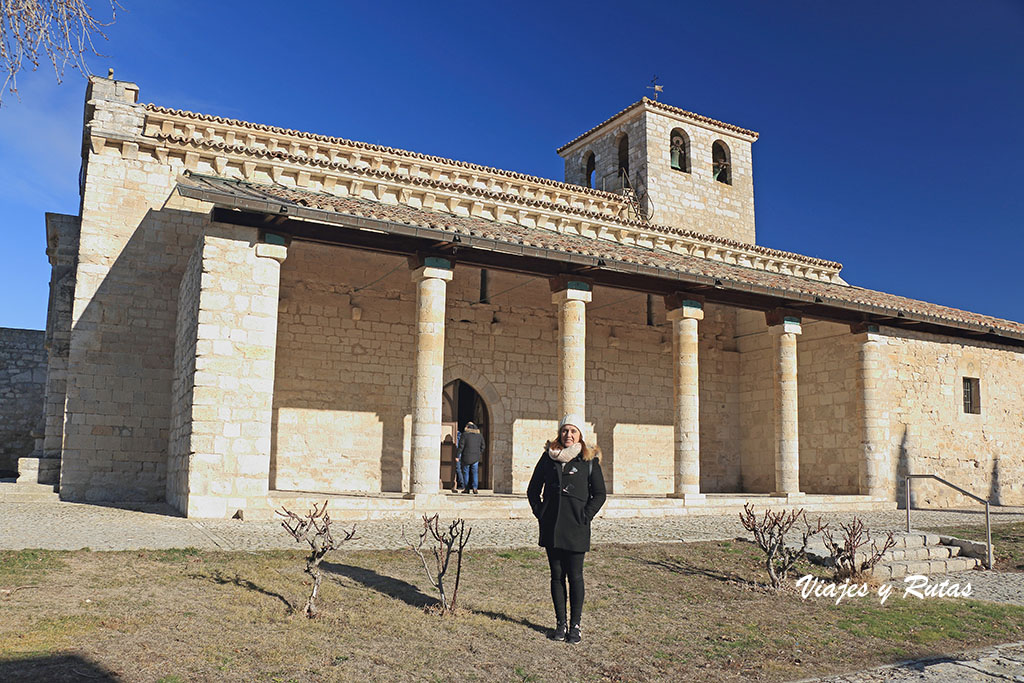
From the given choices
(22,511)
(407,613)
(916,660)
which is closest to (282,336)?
(22,511)

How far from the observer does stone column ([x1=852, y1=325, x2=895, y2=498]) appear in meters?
15.6

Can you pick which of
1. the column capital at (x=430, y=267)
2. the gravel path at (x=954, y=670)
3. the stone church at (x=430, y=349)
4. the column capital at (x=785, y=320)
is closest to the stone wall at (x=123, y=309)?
the stone church at (x=430, y=349)

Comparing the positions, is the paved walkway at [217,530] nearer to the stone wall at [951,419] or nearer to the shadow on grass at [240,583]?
the shadow on grass at [240,583]

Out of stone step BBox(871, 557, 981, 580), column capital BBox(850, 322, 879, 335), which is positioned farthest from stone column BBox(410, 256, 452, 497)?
column capital BBox(850, 322, 879, 335)

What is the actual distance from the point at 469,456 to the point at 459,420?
1901mm

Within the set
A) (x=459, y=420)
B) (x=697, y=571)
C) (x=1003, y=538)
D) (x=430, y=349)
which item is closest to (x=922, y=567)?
(x=1003, y=538)

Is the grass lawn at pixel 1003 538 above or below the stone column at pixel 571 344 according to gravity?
below

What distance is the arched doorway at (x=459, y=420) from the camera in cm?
1581

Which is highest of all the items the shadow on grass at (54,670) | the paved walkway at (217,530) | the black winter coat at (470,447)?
the black winter coat at (470,447)

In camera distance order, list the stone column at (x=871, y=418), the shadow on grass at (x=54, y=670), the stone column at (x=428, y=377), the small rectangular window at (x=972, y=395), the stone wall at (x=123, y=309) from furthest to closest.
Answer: the small rectangular window at (x=972, y=395) < the stone column at (x=871, y=418) < the stone wall at (x=123, y=309) < the stone column at (x=428, y=377) < the shadow on grass at (x=54, y=670)

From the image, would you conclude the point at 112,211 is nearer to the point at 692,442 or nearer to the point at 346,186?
the point at 346,186

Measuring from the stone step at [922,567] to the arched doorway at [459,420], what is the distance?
8304 mm

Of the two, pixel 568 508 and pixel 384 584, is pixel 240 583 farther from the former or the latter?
pixel 568 508

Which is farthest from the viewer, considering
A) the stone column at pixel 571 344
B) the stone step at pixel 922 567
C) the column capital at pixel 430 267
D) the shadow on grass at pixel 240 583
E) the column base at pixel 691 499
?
the column base at pixel 691 499
